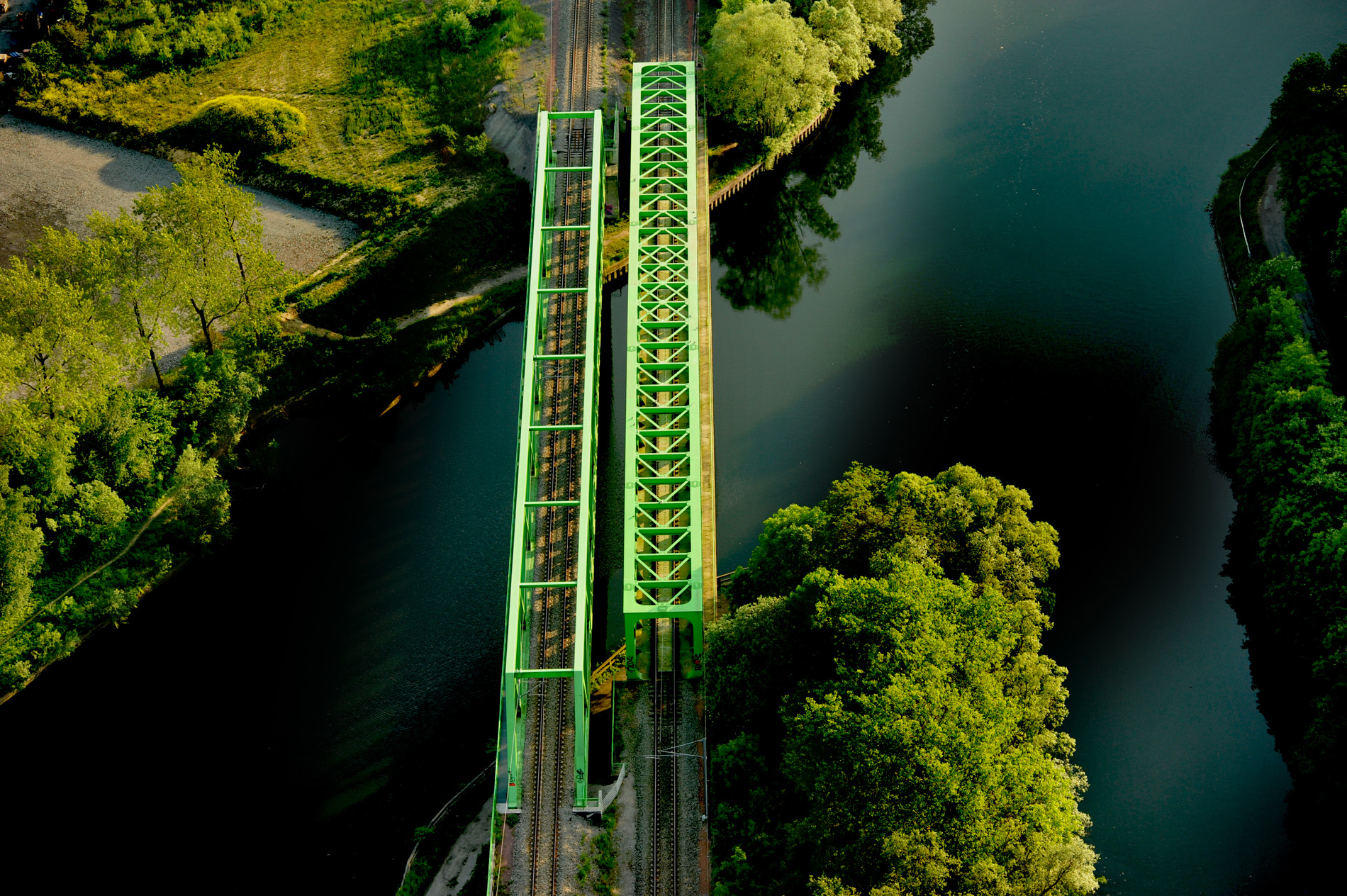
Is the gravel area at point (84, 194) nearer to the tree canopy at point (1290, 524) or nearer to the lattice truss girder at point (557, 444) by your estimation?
the lattice truss girder at point (557, 444)

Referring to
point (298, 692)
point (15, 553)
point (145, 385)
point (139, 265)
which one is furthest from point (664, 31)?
point (15, 553)

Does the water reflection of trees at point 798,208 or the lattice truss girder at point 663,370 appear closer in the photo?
the lattice truss girder at point 663,370

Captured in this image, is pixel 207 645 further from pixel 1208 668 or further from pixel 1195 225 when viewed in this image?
pixel 1195 225

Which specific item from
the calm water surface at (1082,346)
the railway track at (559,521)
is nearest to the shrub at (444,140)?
the railway track at (559,521)

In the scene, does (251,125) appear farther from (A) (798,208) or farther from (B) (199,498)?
(A) (798,208)

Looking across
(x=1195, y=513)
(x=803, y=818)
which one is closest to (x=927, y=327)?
(x=1195, y=513)

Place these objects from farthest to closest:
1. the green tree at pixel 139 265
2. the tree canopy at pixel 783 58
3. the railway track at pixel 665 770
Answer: the tree canopy at pixel 783 58
the green tree at pixel 139 265
the railway track at pixel 665 770
